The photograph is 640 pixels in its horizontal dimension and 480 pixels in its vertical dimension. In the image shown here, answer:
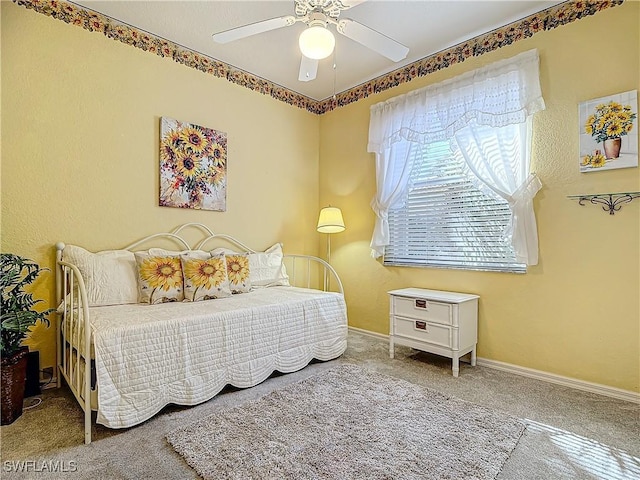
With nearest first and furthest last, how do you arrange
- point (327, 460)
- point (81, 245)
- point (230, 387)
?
point (327, 460)
point (230, 387)
point (81, 245)

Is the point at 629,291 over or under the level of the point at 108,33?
under

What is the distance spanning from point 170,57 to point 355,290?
2.74 metres

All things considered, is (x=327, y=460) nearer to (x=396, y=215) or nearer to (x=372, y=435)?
(x=372, y=435)

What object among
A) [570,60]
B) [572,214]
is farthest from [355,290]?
[570,60]

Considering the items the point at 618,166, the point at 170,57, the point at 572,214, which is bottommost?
the point at 572,214

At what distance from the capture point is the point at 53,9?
7.88ft

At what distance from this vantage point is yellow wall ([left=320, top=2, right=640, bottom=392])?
84.7 inches

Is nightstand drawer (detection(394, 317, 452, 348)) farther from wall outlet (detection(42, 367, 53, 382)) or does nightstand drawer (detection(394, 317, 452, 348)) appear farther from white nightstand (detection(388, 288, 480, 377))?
wall outlet (detection(42, 367, 53, 382))

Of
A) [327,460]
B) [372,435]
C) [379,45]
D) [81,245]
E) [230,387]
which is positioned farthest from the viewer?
[81,245]

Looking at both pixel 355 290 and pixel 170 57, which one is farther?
pixel 355 290

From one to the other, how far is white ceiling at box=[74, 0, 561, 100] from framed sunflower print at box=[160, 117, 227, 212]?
687mm

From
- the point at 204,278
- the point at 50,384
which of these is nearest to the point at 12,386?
the point at 50,384

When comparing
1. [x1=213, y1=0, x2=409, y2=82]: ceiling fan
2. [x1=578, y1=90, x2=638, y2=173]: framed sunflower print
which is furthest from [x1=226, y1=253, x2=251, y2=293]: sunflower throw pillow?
[x1=578, y1=90, x2=638, y2=173]: framed sunflower print

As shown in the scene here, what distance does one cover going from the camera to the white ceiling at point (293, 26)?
2416 mm
